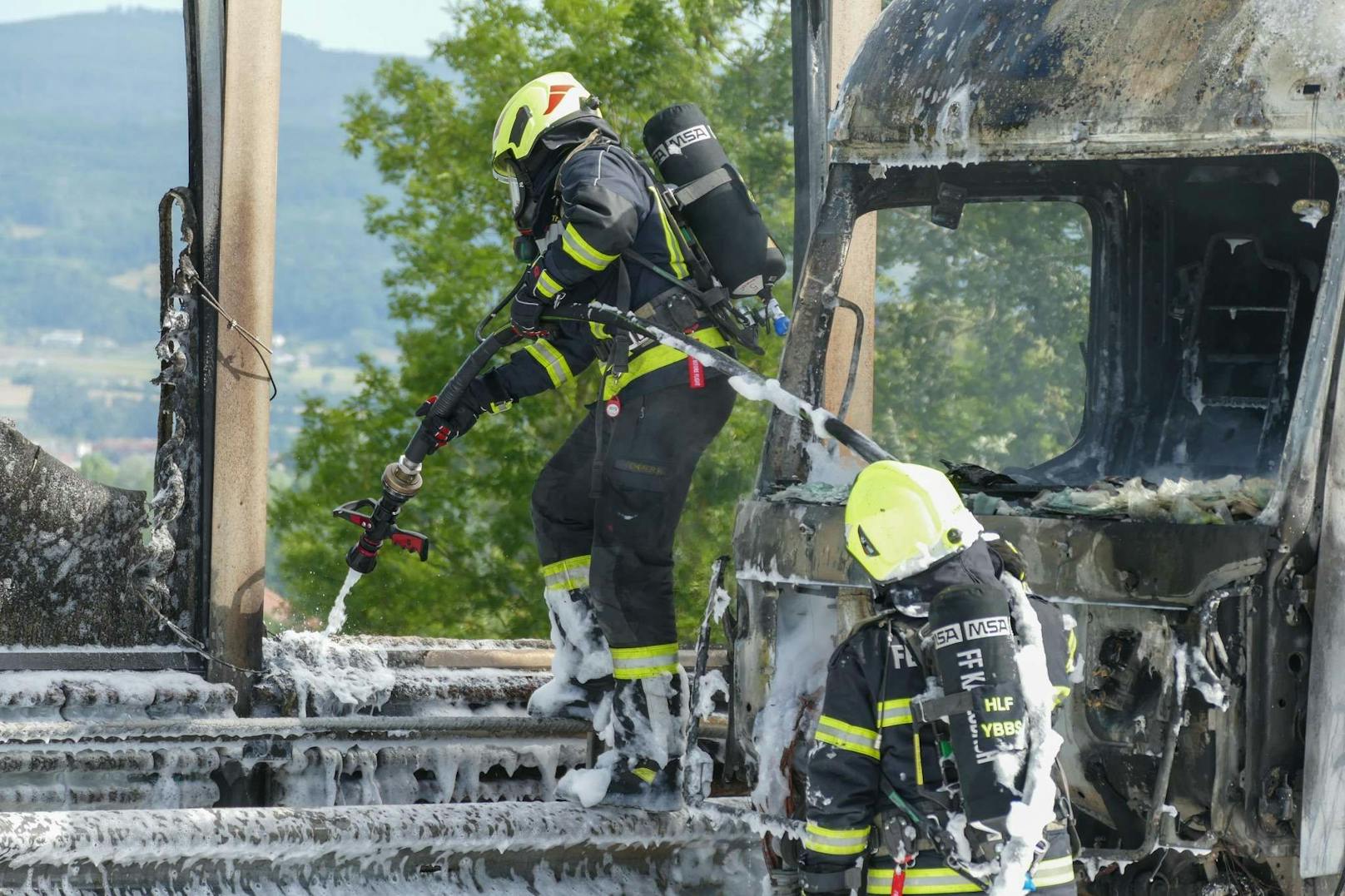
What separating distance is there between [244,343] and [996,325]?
14.1 ft

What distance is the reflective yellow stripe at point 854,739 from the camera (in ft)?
12.0

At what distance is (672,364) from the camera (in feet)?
17.1

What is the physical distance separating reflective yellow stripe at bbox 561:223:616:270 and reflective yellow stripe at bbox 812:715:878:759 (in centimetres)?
188

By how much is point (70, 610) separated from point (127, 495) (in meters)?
0.49

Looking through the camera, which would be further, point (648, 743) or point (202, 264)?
point (202, 264)

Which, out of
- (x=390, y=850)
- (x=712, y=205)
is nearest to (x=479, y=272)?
(x=712, y=205)

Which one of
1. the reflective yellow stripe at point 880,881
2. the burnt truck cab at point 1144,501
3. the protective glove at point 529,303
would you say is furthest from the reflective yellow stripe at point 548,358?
the reflective yellow stripe at point 880,881

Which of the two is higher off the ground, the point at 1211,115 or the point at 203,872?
the point at 1211,115

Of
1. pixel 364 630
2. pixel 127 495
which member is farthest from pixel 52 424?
pixel 127 495

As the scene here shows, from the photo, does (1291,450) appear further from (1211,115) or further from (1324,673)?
(1211,115)

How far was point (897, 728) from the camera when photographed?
3646 millimetres

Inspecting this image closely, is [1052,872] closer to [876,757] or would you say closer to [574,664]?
[876,757]

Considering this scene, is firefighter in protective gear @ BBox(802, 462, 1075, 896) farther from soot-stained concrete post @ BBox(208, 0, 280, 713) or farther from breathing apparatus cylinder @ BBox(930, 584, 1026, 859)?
soot-stained concrete post @ BBox(208, 0, 280, 713)

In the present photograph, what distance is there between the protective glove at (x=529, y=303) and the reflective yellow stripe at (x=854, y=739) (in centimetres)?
204
